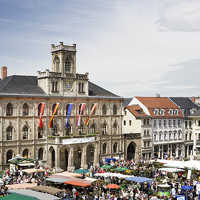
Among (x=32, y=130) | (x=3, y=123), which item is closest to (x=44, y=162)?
(x=32, y=130)

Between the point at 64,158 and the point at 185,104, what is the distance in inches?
1449

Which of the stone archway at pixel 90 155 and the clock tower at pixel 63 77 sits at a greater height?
the clock tower at pixel 63 77

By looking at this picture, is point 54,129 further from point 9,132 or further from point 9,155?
point 9,155

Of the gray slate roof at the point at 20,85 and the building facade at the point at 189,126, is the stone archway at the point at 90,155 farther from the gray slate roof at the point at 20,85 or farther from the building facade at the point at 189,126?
the building facade at the point at 189,126

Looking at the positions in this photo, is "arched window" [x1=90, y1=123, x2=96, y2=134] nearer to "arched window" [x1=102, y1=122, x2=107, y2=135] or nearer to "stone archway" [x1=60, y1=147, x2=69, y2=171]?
"arched window" [x1=102, y1=122, x2=107, y2=135]

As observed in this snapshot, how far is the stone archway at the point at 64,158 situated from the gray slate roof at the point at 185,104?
3307 centimetres

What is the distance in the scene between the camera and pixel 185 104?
8444 centimetres

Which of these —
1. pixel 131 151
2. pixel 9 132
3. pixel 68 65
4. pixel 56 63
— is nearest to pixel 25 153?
pixel 9 132

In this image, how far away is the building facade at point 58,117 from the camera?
52947 millimetres

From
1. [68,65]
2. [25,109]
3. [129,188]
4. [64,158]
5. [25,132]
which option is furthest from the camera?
[68,65]

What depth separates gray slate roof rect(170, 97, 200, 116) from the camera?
8281 cm

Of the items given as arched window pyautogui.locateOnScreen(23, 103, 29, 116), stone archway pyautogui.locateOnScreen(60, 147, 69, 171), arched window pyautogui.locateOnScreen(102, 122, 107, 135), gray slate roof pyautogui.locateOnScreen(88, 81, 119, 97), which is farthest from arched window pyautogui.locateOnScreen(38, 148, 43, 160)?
gray slate roof pyautogui.locateOnScreen(88, 81, 119, 97)

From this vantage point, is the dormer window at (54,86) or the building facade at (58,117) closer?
the building facade at (58,117)

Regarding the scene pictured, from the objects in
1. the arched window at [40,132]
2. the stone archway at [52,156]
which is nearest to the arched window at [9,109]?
the arched window at [40,132]
